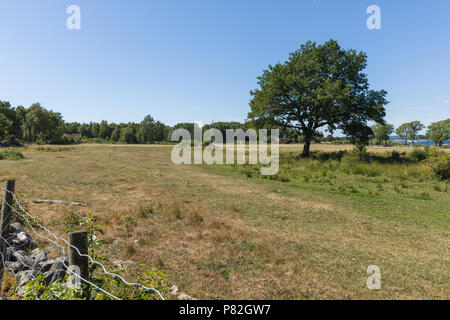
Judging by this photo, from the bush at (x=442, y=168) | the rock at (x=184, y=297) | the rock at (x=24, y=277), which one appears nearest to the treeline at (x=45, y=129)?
the rock at (x=24, y=277)

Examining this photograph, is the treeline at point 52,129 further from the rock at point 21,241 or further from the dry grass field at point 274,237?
the rock at point 21,241

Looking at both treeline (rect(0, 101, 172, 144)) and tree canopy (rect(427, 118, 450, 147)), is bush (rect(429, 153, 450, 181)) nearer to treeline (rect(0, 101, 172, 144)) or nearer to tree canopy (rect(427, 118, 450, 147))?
treeline (rect(0, 101, 172, 144))

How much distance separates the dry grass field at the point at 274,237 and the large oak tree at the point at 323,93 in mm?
16874

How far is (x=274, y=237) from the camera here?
6188 millimetres

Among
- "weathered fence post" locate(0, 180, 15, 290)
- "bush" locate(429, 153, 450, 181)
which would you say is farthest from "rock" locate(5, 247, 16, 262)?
"bush" locate(429, 153, 450, 181)

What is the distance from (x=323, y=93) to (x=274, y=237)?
23605mm

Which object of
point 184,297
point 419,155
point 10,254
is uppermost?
point 419,155

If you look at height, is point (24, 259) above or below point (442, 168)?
below

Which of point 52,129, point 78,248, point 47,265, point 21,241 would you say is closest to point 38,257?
point 47,265

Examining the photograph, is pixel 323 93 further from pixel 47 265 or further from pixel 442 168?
pixel 47 265

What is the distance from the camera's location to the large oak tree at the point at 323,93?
2611cm
